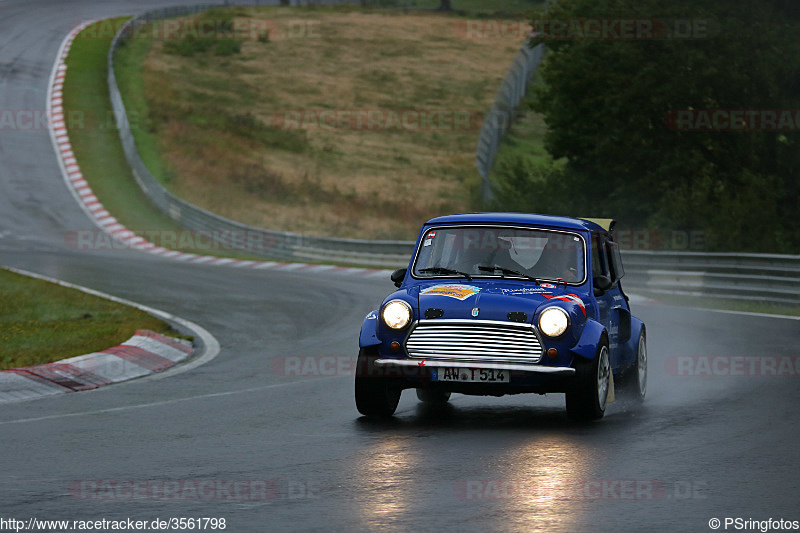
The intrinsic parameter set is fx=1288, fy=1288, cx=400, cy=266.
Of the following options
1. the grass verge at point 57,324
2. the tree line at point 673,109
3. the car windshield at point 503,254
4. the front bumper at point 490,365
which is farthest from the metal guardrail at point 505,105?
the front bumper at point 490,365

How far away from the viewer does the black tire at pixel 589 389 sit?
9969 millimetres

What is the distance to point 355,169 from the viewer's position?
2152 inches

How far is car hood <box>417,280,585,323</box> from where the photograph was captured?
1009 centimetres

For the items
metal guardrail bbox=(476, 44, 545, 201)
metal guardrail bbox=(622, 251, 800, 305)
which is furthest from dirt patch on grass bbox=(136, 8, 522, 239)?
metal guardrail bbox=(622, 251, 800, 305)

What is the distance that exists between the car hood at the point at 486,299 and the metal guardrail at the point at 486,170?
42.5 ft

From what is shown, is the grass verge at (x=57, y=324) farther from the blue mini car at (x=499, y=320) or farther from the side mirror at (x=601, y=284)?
the side mirror at (x=601, y=284)

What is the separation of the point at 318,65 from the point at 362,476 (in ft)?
232

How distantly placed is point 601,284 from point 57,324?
8.80 meters

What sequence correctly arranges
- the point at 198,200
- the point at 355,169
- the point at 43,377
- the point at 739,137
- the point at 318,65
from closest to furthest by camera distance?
the point at 43,377 < the point at 739,137 < the point at 198,200 < the point at 355,169 < the point at 318,65

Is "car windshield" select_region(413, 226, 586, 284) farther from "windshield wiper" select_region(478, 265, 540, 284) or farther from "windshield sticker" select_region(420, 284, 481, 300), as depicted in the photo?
"windshield sticker" select_region(420, 284, 481, 300)

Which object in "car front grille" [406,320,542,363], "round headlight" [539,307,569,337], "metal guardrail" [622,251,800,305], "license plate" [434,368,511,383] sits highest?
"round headlight" [539,307,569,337]

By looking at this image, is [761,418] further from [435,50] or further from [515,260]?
[435,50]

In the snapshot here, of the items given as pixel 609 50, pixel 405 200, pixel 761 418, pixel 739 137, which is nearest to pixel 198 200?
pixel 405 200

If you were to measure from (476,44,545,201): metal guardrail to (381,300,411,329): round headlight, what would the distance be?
31748 mm
